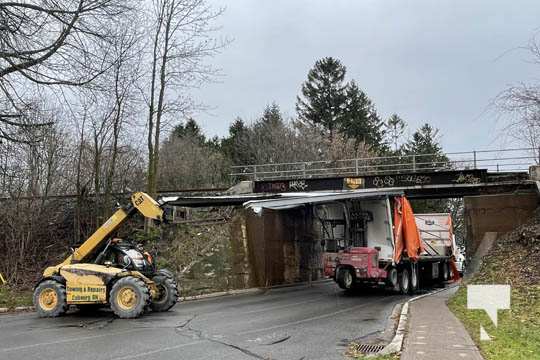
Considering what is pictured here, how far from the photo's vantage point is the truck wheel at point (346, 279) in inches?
863

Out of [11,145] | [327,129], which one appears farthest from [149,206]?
[327,129]

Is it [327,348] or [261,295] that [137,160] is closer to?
[261,295]

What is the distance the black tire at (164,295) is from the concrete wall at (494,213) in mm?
16248

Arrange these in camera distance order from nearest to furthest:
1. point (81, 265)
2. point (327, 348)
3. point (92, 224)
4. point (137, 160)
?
point (327, 348), point (81, 265), point (92, 224), point (137, 160)

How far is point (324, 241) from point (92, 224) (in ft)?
39.7

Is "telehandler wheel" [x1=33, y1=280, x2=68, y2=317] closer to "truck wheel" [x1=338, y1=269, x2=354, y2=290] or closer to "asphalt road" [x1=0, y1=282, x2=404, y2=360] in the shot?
"asphalt road" [x1=0, y1=282, x2=404, y2=360]

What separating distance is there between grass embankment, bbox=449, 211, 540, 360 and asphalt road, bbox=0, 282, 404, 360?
7.16ft

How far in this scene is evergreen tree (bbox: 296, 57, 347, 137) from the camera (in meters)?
68.7

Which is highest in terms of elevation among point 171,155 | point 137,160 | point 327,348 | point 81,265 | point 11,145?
point 171,155

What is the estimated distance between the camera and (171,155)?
5312 centimetres

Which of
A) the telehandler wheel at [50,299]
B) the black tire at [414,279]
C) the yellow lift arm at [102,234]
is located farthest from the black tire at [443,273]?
the telehandler wheel at [50,299]

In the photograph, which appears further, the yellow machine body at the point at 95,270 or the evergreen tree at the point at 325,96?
the evergreen tree at the point at 325,96

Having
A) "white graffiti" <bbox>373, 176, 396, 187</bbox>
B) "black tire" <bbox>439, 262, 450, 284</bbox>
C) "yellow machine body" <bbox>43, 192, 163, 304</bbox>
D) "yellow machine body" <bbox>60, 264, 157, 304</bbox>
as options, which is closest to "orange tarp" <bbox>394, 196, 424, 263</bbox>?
"black tire" <bbox>439, 262, 450, 284</bbox>

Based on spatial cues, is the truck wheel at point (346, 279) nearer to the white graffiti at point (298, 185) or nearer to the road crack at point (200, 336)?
the road crack at point (200, 336)
